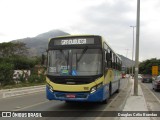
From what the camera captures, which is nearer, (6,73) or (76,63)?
(76,63)

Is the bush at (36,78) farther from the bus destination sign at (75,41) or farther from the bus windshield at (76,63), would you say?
the bus windshield at (76,63)

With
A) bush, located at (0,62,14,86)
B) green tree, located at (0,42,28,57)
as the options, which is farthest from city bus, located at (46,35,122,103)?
green tree, located at (0,42,28,57)

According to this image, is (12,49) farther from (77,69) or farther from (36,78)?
(77,69)

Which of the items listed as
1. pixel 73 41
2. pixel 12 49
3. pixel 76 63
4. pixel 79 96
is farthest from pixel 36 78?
pixel 12 49

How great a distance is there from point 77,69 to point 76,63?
0.26m

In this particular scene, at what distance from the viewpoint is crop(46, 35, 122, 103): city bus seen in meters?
13.9

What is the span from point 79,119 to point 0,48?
274ft

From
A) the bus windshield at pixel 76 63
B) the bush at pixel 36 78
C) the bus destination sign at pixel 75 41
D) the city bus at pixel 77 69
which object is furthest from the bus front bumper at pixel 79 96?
the bush at pixel 36 78

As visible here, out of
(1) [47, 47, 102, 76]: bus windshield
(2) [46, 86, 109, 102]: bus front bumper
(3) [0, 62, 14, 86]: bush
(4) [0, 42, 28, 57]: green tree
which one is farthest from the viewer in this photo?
(4) [0, 42, 28, 57]: green tree

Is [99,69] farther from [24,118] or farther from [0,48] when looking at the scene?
[0,48]

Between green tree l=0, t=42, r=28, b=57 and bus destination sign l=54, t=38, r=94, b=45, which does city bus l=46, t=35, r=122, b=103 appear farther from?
green tree l=0, t=42, r=28, b=57

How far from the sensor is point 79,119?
38.8 ft

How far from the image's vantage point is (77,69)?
14.1m

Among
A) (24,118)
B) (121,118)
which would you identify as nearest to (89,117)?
(121,118)
